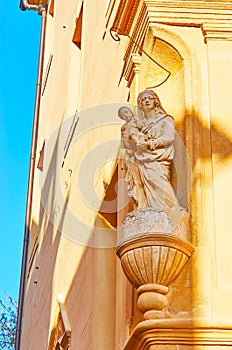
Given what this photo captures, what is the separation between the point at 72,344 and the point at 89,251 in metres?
1.28

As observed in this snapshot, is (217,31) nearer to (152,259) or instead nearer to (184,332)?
(152,259)

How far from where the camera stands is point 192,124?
6.87m

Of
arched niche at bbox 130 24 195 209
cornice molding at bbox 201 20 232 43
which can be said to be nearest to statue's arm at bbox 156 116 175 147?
arched niche at bbox 130 24 195 209

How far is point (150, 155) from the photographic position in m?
6.46

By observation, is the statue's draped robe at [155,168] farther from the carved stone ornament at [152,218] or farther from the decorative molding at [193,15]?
the decorative molding at [193,15]

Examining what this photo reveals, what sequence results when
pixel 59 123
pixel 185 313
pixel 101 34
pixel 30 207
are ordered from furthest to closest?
pixel 30 207 < pixel 59 123 < pixel 101 34 < pixel 185 313

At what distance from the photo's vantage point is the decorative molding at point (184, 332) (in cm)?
586

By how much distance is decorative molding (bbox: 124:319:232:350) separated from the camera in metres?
5.86

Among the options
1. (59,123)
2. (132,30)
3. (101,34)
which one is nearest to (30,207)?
(59,123)

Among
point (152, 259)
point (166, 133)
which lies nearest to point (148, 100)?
point (166, 133)

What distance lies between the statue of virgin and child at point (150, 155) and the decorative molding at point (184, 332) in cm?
77

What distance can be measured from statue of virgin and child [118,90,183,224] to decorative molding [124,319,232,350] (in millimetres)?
774

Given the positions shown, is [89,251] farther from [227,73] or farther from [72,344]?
[227,73]

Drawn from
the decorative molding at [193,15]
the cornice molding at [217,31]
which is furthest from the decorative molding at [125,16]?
the cornice molding at [217,31]
